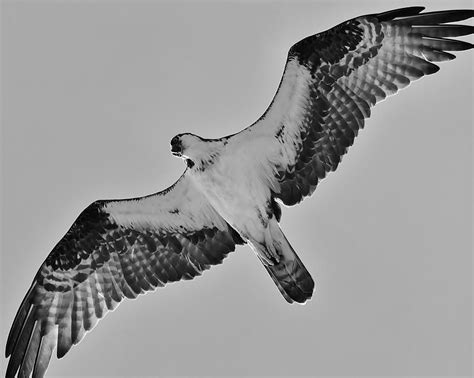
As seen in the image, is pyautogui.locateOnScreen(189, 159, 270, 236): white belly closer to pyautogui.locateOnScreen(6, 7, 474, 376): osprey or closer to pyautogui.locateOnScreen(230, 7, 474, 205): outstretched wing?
pyautogui.locateOnScreen(6, 7, 474, 376): osprey

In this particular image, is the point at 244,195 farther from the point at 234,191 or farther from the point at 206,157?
the point at 206,157

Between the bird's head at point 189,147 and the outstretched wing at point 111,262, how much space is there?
1096mm

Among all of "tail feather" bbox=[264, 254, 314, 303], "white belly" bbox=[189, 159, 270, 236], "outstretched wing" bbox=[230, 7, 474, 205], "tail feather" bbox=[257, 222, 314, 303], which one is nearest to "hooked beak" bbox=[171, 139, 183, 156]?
"white belly" bbox=[189, 159, 270, 236]

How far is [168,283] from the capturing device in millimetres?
13844

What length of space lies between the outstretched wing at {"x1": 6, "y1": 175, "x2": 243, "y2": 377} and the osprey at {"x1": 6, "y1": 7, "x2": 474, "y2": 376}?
0.01 meters

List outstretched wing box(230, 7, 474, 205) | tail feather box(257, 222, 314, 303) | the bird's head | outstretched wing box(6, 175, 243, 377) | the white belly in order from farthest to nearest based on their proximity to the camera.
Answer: outstretched wing box(6, 175, 243, 377)
the white belly
tail feather box(257, 222, 314, 303)
outstretched wing box(230, 7, 474, 205)
the bird's head

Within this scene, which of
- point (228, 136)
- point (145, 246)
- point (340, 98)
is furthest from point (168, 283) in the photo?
point (340, 98)

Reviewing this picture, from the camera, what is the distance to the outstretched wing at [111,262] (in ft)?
44.6

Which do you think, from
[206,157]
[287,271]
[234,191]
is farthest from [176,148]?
[287,271]

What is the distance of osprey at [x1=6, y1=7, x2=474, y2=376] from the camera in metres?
12.7

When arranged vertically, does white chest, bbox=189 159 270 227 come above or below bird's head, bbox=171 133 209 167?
below

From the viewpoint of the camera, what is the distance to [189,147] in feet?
41.0

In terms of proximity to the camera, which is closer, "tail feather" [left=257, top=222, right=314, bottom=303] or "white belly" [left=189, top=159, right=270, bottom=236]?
"tail feather" [left=257, top=222, right=314, bottom=303]

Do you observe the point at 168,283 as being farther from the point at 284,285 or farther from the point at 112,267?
the point at 284,285
